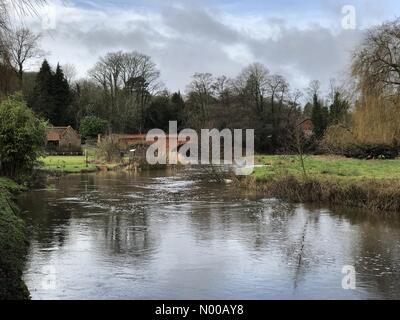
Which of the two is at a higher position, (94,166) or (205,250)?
(94,166)

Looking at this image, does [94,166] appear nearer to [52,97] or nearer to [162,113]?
[52,97]

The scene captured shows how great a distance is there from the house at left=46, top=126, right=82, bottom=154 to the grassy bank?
45663 millimetres

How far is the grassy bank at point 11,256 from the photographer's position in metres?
7.94

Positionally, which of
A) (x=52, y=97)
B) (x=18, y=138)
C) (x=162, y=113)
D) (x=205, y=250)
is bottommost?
(x=205, y=250)

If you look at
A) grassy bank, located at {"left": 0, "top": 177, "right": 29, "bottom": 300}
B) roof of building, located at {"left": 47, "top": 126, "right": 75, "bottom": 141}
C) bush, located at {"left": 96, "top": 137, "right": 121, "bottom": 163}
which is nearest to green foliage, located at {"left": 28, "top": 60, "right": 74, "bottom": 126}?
roof of building, located at {"left": 47, "top": 126, "right": 75, "bottom": 141}

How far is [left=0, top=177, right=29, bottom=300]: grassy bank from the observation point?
7.94m

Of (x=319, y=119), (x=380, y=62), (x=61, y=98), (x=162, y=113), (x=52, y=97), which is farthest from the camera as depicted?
(x=162, y=113)

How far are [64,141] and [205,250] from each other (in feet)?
170

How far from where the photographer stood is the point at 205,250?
1298 cm

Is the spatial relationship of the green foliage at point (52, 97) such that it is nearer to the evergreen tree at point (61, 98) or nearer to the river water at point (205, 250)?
the evergreen tree at point (61, 98)

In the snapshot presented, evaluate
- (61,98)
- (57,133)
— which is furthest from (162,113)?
(57,133)
